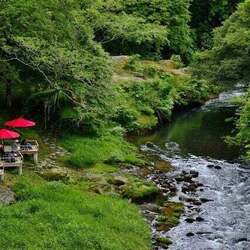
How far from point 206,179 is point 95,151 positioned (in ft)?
21.4

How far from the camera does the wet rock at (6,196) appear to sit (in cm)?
2339

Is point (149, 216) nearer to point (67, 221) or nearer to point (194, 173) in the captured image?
point (67, 221)

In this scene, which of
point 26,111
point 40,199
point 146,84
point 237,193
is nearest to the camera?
point 40,199

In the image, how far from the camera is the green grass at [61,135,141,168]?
30.8m

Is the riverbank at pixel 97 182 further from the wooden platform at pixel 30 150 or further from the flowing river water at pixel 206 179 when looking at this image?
the flowing river water at pixel 206 179

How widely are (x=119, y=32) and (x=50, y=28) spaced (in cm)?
700

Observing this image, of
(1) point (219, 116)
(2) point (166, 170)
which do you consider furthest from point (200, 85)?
(2) point (166, 170)

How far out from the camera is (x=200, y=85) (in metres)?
54.0

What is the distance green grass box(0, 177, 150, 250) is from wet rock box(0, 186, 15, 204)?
0.30 meters

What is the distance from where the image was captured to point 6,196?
23844 mm

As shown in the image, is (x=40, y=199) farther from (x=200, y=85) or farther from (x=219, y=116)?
(x=200, y=85)

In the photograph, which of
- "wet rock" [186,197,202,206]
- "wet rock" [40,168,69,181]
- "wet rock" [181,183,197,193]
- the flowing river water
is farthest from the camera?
"wet rock" [181,183,197,193]

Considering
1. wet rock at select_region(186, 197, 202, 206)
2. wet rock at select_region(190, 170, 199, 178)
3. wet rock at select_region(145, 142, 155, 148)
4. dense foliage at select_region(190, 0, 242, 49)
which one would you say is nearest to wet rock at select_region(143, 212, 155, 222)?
wet rock at select_region(186, 197, 202, 206)

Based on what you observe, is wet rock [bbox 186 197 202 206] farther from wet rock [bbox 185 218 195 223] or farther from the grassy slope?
the grassy slope
